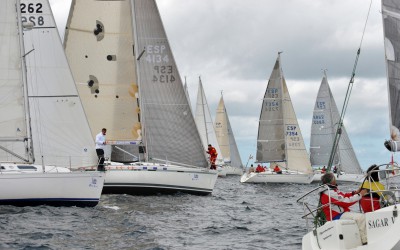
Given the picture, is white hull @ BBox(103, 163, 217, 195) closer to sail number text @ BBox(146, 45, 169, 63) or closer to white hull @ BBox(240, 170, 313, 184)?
sail number text @ BBox(146, 45, 169, 63)

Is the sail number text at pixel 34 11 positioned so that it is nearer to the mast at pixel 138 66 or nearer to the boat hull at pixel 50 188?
the boat hull at pixel 50 188

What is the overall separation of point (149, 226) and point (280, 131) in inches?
1369

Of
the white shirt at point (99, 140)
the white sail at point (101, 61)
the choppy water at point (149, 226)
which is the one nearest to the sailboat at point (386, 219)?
the choppy water at point (149, 226)

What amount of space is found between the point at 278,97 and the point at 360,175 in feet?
30.9

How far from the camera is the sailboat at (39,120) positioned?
67.3 ft

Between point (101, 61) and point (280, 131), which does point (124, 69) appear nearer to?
point (101, 61)

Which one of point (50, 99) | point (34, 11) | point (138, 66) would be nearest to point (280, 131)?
point (138, 66)

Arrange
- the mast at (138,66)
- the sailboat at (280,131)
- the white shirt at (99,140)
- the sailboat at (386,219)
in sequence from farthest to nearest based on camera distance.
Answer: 1. the sailboat at (280,131)
2. the mast at (138,66)
3. the white shirt at (99,140)
4. the sailboat at (386,219)

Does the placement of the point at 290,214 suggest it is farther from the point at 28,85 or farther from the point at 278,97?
the point at 278,97

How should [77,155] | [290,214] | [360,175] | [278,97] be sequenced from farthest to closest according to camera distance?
[360,175] < [278,97] < [290,214] < [77,155]

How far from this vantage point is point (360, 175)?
186 feet

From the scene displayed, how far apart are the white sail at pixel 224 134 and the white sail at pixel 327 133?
67.5ft

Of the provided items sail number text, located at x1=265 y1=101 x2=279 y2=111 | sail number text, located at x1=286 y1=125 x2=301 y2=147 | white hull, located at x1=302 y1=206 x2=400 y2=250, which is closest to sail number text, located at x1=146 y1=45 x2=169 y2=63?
white hull, located at x1=302 y1=206 x2=400 y2=250

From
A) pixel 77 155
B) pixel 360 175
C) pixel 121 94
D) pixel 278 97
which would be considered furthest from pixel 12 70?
pixel 360 175
